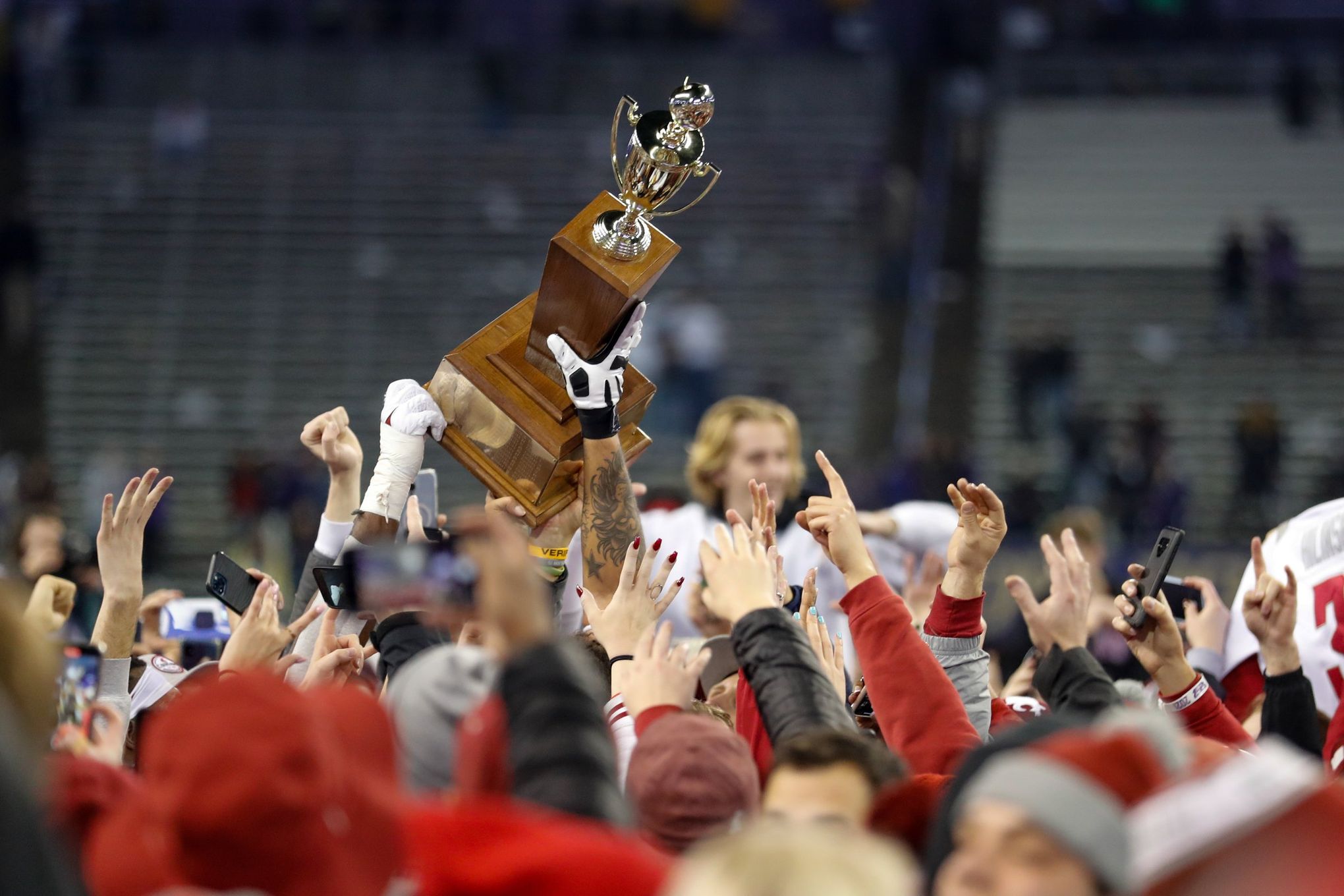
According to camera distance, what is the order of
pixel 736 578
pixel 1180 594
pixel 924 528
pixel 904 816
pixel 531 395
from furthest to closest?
pixel 924 528, pixel 1180 594, pixel 531 395, pixel 736 578, pixel 904 816

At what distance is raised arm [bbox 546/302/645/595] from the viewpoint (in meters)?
4.12

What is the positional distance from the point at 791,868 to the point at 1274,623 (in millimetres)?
2415

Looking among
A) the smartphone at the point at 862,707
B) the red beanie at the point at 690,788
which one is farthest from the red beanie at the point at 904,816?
the smartphone at the point at 862,707

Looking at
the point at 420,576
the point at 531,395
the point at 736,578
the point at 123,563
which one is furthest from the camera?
the point at 531,395

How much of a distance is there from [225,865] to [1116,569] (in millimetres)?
11950

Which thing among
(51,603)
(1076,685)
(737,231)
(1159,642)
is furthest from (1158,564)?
(737,231)

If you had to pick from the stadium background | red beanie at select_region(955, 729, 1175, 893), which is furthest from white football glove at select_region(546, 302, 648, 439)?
the stadium background

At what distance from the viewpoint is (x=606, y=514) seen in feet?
13.6

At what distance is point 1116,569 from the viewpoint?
13391 mm

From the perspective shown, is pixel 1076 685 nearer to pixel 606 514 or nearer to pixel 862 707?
pixel 862 707

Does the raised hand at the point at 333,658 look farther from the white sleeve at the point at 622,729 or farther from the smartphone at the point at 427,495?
the smartphone at the point at 427,495

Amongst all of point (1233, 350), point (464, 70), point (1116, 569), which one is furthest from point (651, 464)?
point (464, 70)

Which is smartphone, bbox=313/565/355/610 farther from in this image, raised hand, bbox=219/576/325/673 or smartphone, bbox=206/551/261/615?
smartphone, bbox=206/551/261/615

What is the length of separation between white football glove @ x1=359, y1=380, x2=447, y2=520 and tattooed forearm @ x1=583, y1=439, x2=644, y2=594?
45 cm
